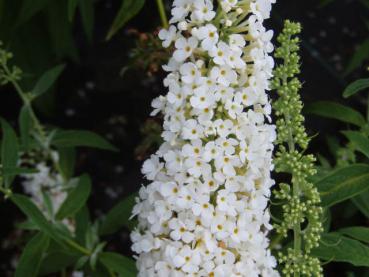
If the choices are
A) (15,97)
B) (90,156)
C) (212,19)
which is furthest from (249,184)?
(15,97)

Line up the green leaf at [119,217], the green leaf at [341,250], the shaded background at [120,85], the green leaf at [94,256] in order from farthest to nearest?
the shaded background at [120,85] → the green leaf at [119,217] → the green leaf at [94,256] → the green leaf at [341,250]

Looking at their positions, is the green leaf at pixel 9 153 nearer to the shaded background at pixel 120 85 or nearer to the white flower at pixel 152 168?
the white flower at pixel 152 168

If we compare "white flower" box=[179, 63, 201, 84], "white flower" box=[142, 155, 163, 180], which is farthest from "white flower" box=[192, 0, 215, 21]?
"white flower" box=[142, 155, 163, 180]

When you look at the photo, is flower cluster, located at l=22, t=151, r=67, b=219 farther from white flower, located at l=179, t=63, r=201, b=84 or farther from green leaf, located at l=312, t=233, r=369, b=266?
white flower, located at l=179, t=63, r=201, b=84

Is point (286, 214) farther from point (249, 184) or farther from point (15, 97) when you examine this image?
point (15, 97)

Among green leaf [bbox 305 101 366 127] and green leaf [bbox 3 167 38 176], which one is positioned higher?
green leaf [bbox 305 101 366 127]

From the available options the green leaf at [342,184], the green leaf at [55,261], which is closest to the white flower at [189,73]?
the green leaf at [342,184]

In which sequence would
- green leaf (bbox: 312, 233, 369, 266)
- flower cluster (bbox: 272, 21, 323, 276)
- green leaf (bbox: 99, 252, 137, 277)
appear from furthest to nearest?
green leaf (bbox: 99, 252, 137, 277) < green leaf (bbox: 312, 233, 369, 266) < flower cluster (bbox: 272, 21, 323, 276)
